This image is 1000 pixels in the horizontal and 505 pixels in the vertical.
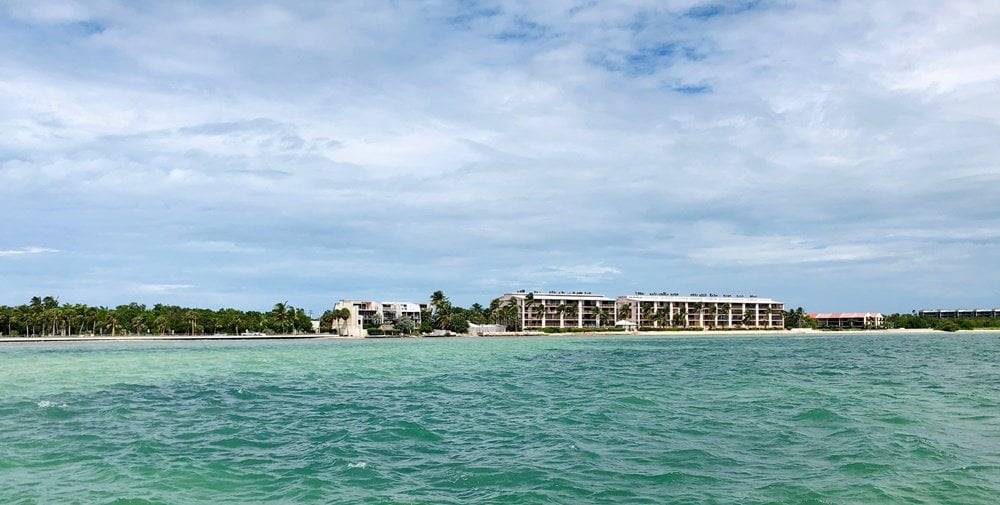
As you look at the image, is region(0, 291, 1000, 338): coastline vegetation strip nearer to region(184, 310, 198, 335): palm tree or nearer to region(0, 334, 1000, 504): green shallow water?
region(184, 310, 198, 335): palm tree

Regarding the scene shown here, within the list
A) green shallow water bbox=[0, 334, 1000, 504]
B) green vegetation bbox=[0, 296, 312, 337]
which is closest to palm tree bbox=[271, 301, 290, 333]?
green vegetation bbox=[0, 296, 312, 337]

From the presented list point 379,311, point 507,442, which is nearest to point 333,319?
point 379,311

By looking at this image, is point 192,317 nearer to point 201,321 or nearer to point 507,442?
point 201,321

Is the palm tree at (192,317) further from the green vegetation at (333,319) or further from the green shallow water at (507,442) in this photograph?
the green shallow water at (507,442)

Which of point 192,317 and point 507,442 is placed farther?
point 192,317

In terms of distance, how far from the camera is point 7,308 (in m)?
154

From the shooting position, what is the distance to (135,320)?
167375 mm

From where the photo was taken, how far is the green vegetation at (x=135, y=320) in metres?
158

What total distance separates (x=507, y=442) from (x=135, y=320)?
169861mm

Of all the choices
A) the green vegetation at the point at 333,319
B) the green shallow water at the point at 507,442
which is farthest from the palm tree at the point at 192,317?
the green shallow water at the point at 507,442

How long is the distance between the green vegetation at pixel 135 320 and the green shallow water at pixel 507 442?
14257 centimetres

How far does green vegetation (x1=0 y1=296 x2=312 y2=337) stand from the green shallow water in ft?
468

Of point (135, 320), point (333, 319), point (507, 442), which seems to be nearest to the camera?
point (507, 442)

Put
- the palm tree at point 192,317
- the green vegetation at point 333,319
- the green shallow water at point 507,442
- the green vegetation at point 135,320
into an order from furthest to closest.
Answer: the green vegetation at point 333,319, the palm tree at point 192,317, the green vegetation at point 135,320, the green shallow water at point 507,442
